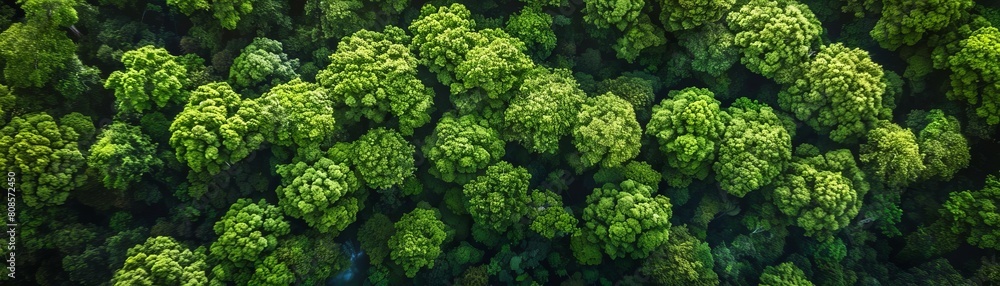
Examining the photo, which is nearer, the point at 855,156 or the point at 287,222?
the point at 287,222

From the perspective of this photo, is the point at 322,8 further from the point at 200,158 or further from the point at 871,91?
the point at 871,91

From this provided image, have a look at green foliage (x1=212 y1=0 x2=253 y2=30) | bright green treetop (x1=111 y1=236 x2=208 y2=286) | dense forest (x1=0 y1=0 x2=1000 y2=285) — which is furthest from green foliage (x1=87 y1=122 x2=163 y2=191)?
green foliage (x1=212 y1=0 x2=253 y2=30)

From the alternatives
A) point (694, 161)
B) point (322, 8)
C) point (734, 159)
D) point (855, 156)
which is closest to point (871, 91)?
point (855, 156)

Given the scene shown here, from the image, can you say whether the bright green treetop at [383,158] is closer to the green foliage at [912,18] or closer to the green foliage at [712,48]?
the green foliage at [712,48]

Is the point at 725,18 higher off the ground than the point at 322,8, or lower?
higher

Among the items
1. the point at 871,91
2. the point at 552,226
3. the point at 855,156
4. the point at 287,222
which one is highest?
the point at 871,91

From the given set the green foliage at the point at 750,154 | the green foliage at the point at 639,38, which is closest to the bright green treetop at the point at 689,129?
the green foliage at the point at 750,154

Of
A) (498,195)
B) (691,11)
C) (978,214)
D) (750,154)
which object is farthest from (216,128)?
(978,214)
